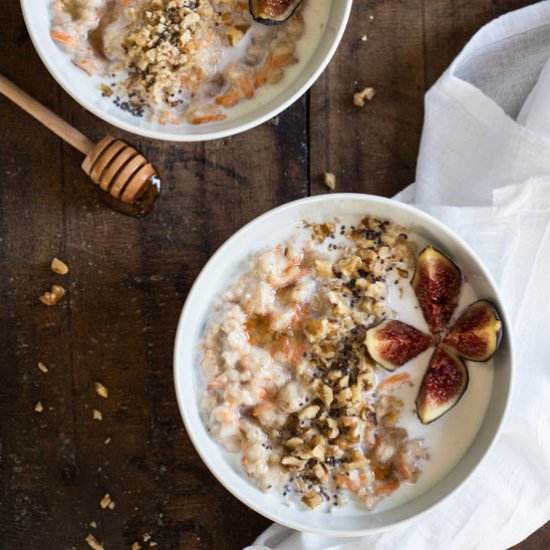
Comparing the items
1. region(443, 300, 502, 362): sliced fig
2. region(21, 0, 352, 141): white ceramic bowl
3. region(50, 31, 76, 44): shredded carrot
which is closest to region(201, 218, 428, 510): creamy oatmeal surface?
region(443, 300, 502, 362): sliced fig

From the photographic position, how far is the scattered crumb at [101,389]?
6.43 feet

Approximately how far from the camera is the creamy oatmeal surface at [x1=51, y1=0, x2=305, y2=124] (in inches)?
68.2

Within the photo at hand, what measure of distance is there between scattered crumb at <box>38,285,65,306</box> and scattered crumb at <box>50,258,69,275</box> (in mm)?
38

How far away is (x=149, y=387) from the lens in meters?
1.97

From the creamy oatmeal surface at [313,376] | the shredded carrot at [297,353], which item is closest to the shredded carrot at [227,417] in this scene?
the creamy oatmeal surface at [313,376]

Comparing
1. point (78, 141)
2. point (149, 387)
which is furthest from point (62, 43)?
point (149, 387)

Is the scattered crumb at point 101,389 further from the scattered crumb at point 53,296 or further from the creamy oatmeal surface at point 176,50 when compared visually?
the creamy oatmeal surface at point 176,50

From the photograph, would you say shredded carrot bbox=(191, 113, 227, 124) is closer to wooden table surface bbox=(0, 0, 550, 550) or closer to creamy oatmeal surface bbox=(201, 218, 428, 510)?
wooden table surface bbox=(0, 0, 550, 550)

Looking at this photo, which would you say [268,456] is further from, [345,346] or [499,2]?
[499,2]

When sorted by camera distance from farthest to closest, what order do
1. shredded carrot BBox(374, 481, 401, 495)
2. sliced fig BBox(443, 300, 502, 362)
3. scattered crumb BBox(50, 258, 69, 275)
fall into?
1. scattered crumb BBox(50, 258, 69, 275)
2. shredded carrot BBox(374, 481, 401, 495)
3. sliced fig BBox(443, 300, 502, 362)

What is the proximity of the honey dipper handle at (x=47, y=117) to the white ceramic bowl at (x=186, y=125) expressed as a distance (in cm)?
12

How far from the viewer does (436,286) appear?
1746mm

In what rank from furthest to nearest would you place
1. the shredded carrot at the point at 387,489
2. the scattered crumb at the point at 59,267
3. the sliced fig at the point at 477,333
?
the scattered crumb at the point at 59,267 < the shredded carrot at the point at 387,489 < the sliced fig at the point at 477,333

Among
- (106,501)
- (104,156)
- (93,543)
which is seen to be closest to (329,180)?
(104,156)
